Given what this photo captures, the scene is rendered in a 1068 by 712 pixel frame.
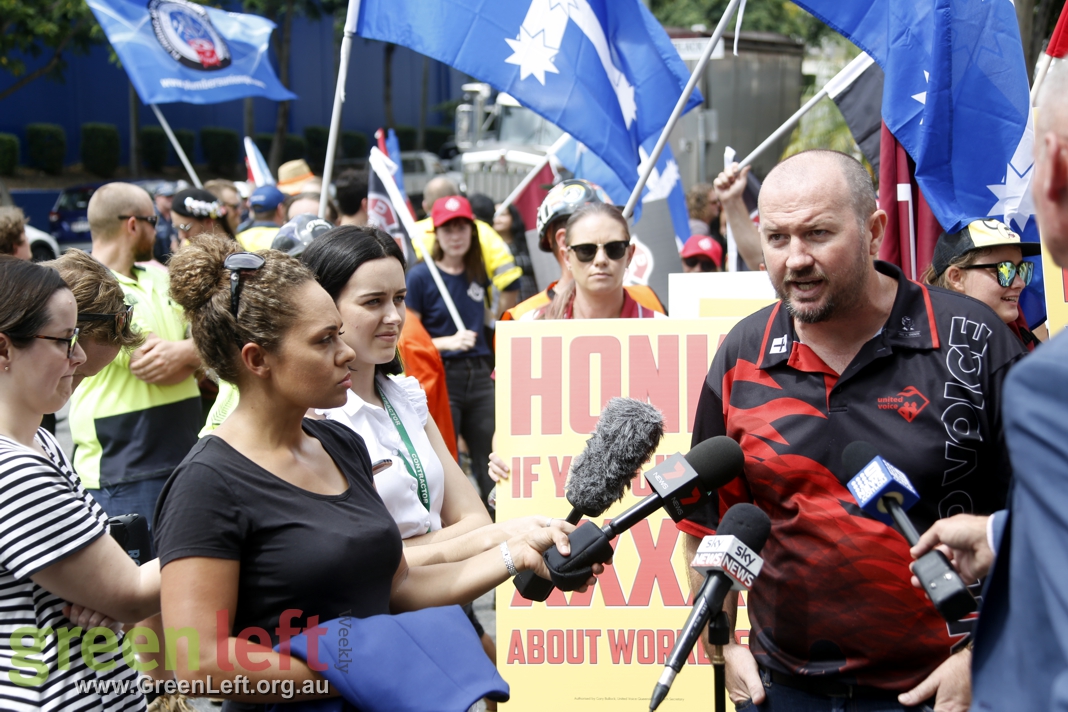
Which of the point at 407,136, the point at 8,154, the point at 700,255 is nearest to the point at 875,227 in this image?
the point at 700,255

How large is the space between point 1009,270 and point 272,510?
3156mm

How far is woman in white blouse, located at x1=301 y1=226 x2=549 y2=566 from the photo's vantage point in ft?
10.7

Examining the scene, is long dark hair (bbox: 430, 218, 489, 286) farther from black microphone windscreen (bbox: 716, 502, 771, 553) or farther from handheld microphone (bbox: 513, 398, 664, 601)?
black microphone windscreen (bbox: 716, 502, 771, 553)

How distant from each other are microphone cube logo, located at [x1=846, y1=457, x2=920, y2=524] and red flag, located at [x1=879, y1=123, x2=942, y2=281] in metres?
2.98

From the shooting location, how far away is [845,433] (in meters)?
2.56

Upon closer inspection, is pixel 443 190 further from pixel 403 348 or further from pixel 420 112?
pixel 420 112

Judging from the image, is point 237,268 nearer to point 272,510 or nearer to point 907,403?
point 272,510

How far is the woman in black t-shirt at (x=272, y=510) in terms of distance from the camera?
2.22 m

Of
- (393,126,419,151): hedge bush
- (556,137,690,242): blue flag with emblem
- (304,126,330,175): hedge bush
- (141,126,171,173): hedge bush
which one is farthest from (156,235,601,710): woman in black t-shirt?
(393,126,419,151): hedge bush

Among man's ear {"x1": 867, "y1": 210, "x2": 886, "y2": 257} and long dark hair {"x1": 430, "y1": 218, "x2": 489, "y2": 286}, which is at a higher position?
man's ear {"x1": 867, "y1": 210, "x2": 886, "y2": 257}

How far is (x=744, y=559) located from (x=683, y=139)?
13.7 meters

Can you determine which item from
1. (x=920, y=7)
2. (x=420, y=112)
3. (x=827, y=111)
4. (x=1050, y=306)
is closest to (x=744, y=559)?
(x=1050, y=306)

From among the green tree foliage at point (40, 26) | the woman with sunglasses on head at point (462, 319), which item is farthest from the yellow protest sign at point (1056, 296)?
the green tree foliage at point (40, 26)

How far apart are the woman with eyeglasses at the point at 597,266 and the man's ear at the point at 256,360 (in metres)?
2.47
